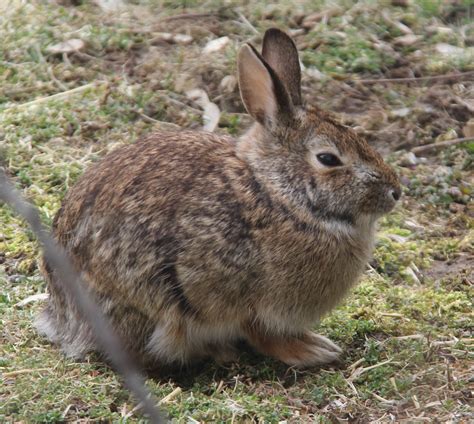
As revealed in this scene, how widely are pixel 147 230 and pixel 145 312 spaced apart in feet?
1.30

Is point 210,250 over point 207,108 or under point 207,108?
over

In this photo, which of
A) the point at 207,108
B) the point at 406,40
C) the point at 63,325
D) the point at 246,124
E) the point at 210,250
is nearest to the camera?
the point at 210,250

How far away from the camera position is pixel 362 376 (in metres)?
4.95

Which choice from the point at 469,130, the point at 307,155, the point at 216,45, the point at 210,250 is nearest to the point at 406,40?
the point at 469,130

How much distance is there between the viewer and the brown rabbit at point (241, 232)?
4840 millimetres

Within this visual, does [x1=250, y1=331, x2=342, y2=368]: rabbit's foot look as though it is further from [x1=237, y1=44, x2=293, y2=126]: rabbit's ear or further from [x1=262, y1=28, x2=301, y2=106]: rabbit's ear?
[x1=262, y1=28, x2=301, y2=106]: rabbit's ear

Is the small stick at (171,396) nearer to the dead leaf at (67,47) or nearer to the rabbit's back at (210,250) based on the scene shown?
the rabbit's back at (210,250)

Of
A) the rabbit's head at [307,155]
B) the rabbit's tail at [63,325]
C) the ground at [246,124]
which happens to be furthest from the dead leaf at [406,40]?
the rabbit's tail at [63,325]

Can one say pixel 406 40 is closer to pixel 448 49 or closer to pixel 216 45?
pixel 448 49

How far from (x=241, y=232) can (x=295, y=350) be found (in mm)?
688

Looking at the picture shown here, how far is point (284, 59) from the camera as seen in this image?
5.26 metres

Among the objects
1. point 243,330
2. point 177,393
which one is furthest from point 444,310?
point 177,393

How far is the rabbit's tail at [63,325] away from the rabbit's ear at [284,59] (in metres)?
1.51

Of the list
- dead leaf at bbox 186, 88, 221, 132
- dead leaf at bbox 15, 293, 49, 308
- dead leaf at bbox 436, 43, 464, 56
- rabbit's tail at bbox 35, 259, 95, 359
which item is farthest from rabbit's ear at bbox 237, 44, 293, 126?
dead leaf at bbox 436, 43, 464, 56
